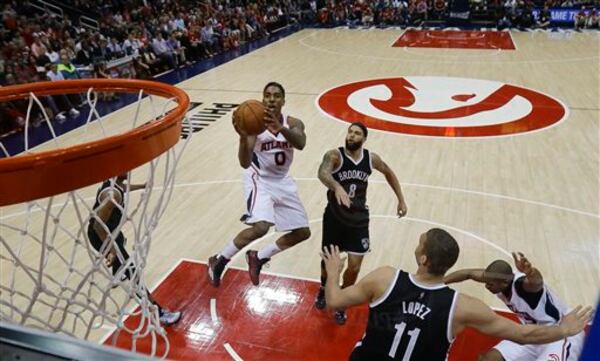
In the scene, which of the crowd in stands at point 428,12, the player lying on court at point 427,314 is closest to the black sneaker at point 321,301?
the player lying on court at point 427,314

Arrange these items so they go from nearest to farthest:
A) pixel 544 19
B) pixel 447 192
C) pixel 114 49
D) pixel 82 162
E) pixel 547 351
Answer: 1. pixel 82 162
2. pixel 547 351
3. pixel 447 192
4. pixel 114 49
5. pixel 544 19

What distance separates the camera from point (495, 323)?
93.1 inches

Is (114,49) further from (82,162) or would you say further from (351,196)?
(82,162)

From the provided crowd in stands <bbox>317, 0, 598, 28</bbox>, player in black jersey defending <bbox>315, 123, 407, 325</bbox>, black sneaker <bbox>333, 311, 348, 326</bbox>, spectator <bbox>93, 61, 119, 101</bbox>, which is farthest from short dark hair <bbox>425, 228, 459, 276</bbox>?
crowd in stands <bbox>317, 0, 598, 28</bbox>

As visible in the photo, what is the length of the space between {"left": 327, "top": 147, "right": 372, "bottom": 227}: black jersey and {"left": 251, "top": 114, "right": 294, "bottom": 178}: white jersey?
0.47 metres

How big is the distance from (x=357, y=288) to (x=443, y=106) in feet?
24.6

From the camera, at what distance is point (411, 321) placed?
2.37 metres

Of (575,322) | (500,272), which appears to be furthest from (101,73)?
(575,322)

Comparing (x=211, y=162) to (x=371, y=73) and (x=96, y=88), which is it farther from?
(x=371, y=73)

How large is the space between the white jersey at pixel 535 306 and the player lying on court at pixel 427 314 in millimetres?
709

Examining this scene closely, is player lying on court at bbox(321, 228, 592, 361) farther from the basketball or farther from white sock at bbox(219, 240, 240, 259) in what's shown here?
white sock at bbox(219, 240, 240, 259)

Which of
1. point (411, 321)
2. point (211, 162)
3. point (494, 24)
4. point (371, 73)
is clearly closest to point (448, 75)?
point (371, 73)

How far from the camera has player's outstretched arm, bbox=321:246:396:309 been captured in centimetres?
244

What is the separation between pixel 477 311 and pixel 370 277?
486mm
